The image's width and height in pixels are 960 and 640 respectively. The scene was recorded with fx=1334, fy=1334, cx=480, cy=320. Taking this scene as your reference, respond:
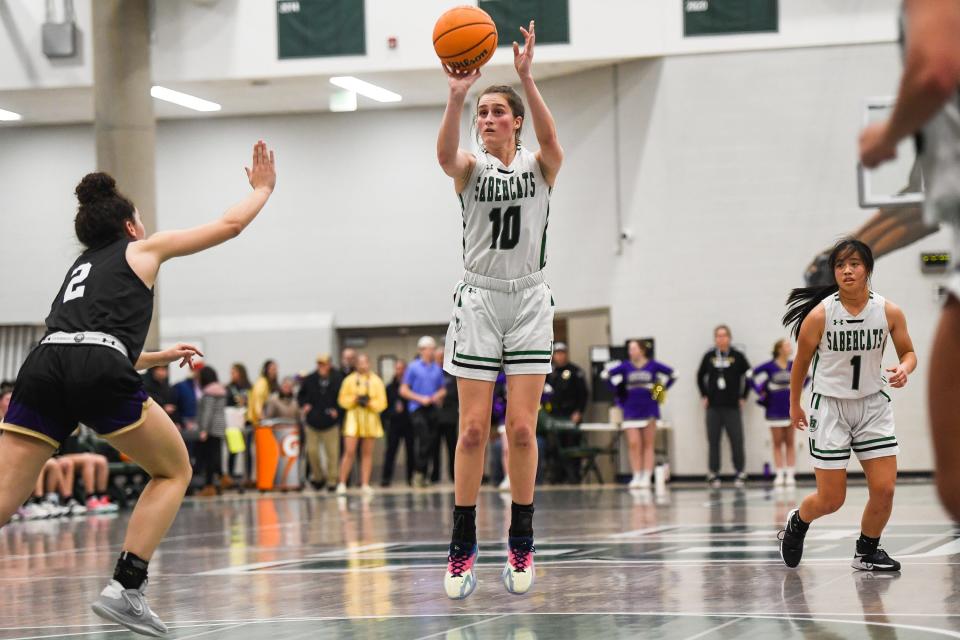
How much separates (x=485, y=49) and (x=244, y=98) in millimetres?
17488

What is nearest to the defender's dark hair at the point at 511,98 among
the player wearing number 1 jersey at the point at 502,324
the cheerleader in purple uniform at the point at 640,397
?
the player wearing number 1 jersey at the point at 502,324

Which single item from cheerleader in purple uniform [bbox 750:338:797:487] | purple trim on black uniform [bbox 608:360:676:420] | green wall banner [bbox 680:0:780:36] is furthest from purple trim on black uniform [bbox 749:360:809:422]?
green wall banner [bbox 680:0:780:36]

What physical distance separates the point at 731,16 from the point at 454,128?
15.0 meters

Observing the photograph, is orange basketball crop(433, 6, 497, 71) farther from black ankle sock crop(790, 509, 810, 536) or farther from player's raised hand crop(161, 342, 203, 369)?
black ankle sock crop(790, 509, 810, 536)

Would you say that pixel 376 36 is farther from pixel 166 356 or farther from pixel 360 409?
pixel 166 356

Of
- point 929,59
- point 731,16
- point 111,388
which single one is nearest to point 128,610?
point 111,388

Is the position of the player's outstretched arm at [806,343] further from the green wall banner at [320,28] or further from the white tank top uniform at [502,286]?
the green wall banner at [320,28]

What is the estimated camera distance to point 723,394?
1945cm

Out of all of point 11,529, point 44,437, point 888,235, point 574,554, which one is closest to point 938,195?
point 44,437

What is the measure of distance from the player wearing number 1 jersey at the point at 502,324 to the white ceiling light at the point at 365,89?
15.6 m

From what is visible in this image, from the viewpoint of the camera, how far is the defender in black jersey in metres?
5.34

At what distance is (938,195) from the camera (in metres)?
3.29

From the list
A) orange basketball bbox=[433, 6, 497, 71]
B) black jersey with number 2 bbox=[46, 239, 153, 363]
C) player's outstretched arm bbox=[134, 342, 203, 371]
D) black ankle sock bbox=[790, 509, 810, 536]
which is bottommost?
black ankle sock bbox=[790, 509, 810, 536]

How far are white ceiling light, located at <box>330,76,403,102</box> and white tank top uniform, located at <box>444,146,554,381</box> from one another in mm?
15584
